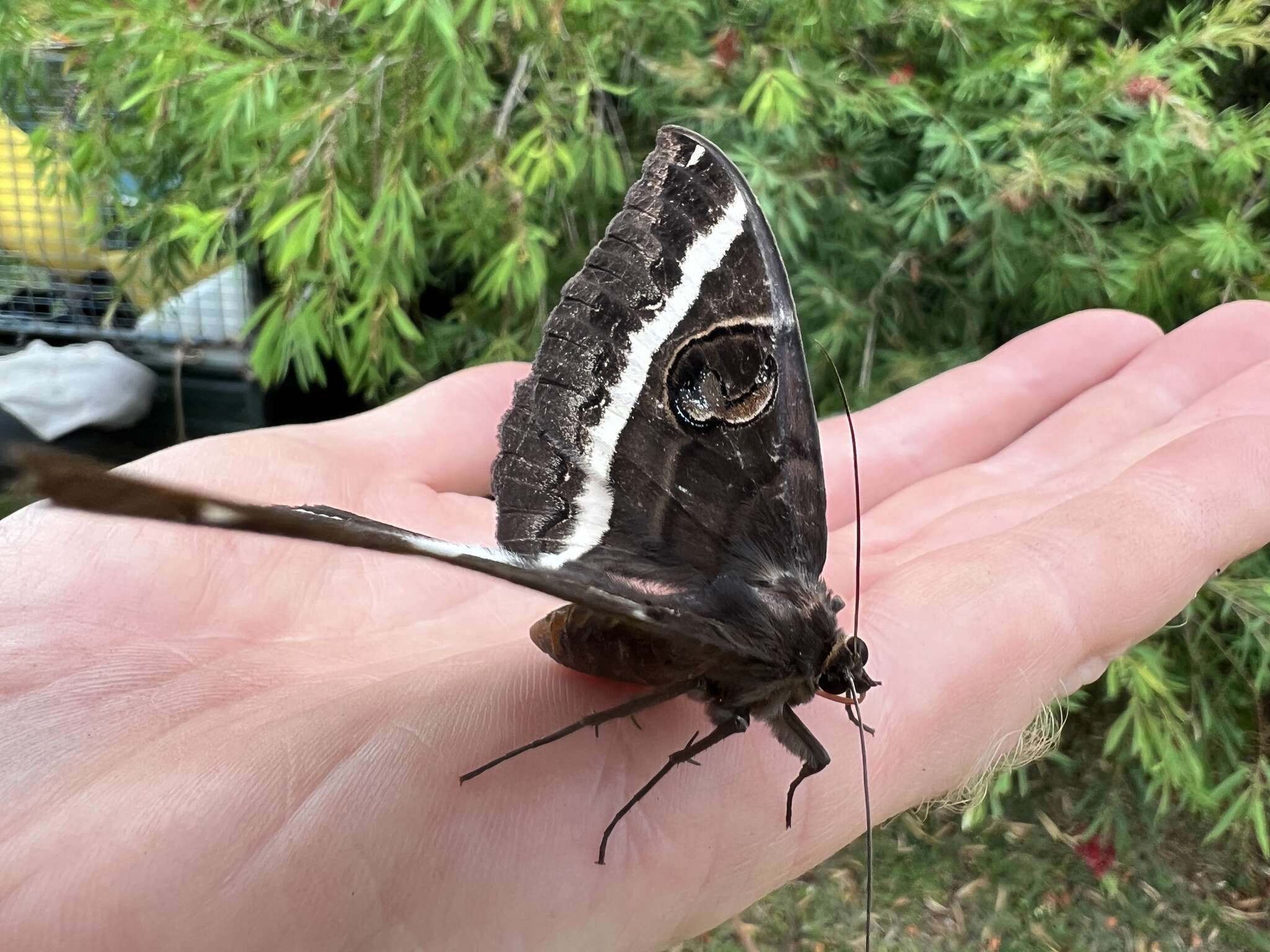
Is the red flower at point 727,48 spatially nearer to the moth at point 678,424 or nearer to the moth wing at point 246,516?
the moth at point 678,424

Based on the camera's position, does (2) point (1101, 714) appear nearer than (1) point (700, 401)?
No

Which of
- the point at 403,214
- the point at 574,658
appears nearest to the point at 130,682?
the point at 574,658

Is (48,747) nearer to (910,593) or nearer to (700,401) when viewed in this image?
(700,401)

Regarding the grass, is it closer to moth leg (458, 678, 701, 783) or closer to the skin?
the skin

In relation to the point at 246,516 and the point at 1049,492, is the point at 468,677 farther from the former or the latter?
the point at 1049,492

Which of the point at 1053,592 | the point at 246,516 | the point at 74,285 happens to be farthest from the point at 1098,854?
the point at 74,285

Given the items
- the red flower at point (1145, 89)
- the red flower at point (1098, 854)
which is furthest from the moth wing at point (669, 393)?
the red flower at point (1098, 854)
